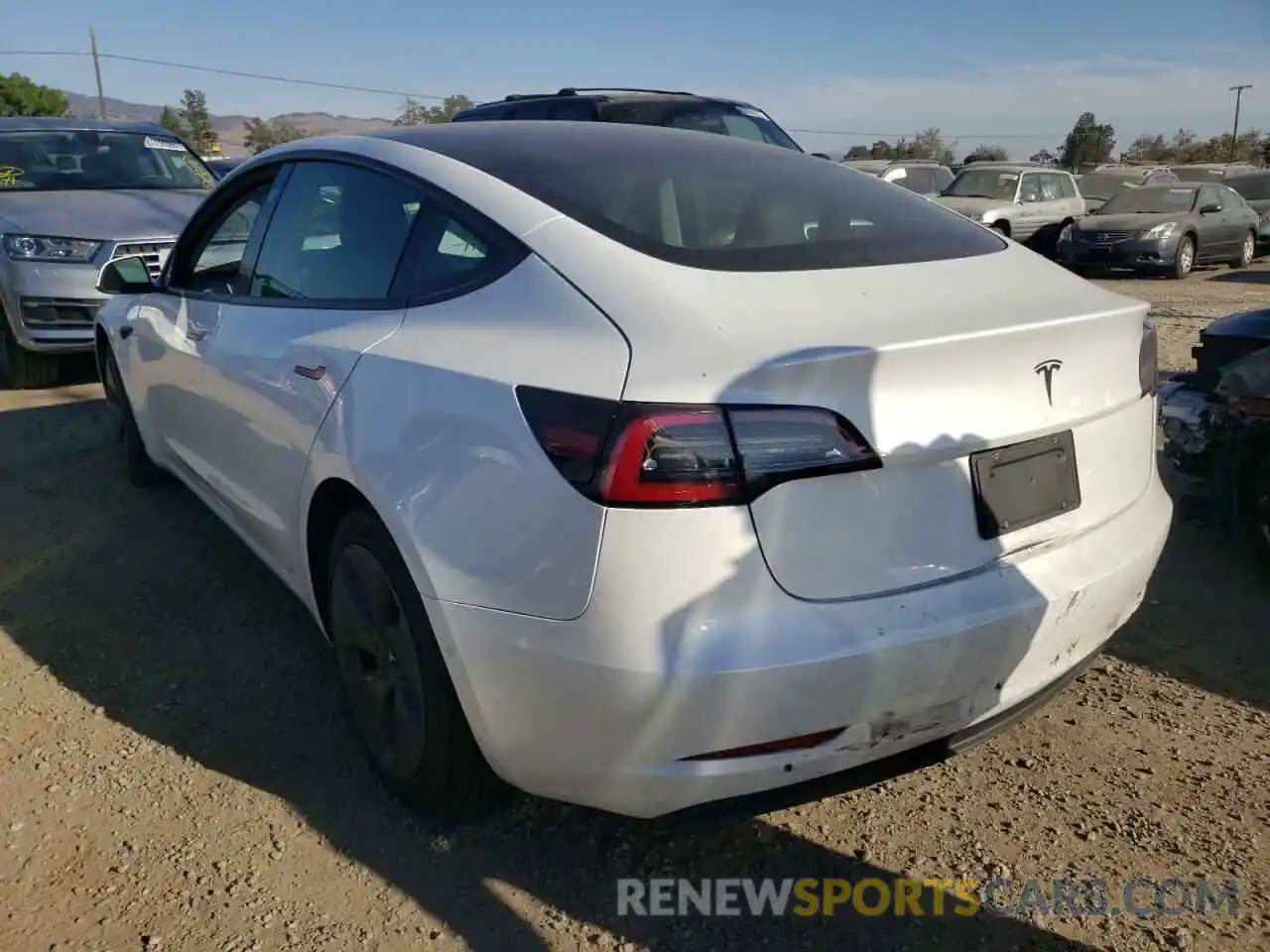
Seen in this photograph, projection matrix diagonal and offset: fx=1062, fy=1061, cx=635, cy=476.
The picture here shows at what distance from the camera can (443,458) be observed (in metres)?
2.17

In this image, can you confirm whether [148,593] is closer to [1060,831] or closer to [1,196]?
[1060,831]

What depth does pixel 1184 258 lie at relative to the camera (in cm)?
1455

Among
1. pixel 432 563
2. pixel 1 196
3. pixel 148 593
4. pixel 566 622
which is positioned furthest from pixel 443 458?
pixel 1 196

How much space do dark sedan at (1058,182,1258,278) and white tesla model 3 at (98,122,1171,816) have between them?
12.9 meters

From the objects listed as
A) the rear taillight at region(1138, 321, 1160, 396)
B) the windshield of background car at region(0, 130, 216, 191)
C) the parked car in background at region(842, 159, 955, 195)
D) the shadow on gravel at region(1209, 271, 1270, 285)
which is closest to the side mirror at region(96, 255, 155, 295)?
the rear taillight at region(1138, 321, 1160, 396)

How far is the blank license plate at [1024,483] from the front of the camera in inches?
81.2

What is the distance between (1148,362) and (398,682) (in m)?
1.92

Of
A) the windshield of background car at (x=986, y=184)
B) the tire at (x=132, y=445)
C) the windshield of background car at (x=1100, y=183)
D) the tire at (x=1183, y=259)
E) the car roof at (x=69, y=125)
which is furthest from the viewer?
the windshield of background car at (x=1100, y=183)

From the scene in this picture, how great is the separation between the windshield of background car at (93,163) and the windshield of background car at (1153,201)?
12581mm

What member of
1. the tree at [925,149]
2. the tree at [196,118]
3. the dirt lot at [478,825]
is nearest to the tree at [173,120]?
the tree at [196,118]

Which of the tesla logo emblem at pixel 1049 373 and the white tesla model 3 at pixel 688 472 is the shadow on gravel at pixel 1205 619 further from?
the tesla logo emblem at pixel 1049 373

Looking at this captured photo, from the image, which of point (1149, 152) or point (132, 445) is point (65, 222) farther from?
point (1149, 152)

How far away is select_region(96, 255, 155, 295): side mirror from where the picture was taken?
408 centimetres

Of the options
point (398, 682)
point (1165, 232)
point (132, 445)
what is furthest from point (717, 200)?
point (1165, 232)
